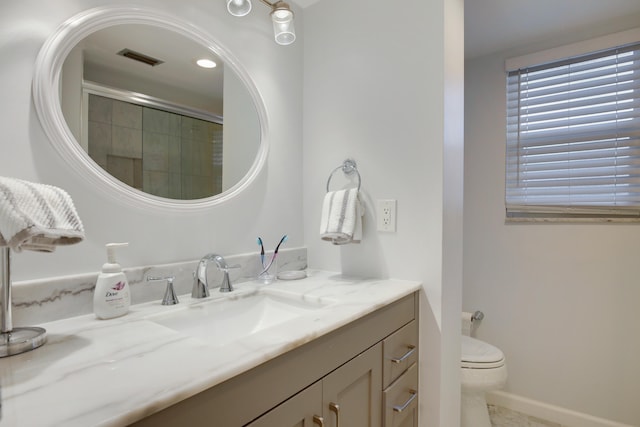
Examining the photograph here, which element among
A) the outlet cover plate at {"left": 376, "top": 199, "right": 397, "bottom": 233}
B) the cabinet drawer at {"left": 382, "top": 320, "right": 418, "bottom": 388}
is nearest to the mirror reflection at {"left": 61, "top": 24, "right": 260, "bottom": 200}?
the outlet cover plate at {"left": 376, "top": 199, "right": 397, "bottom": 233}

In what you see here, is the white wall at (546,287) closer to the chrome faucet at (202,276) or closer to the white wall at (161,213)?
the white wall at (161,213)

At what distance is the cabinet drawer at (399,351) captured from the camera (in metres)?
1.10

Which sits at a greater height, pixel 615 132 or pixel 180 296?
pixel 615 132

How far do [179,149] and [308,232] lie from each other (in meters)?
0.71

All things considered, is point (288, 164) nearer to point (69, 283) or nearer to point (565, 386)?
point (69, 283)

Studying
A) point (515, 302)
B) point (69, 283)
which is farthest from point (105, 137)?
point (515, 302)

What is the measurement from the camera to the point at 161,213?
1118 millimetres

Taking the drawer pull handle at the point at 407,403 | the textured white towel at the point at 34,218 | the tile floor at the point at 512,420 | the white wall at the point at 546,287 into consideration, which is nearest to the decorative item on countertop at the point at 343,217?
the drawer pull handle at the point at 407,403

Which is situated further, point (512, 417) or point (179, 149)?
point (512, 417)

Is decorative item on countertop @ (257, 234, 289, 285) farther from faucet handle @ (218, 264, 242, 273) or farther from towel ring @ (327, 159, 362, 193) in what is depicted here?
towel ring @ (327, 159, 362, 193)

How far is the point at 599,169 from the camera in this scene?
1975 millimetres

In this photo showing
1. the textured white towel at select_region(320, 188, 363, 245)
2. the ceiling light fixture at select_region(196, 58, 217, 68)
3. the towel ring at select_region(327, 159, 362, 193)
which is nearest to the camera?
the ceiling light fixture at select_region(196, 58, 217, 68)

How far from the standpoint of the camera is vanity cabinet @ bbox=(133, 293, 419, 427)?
1.95 feet

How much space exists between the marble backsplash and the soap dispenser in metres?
0.05
